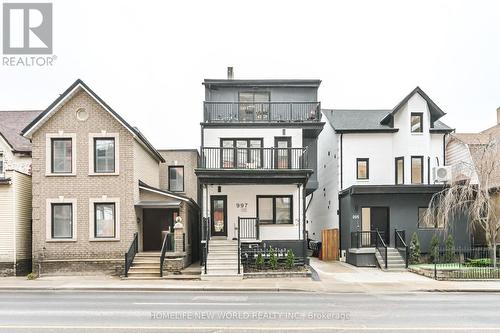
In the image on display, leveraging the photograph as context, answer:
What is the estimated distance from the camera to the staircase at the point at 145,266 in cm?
2095

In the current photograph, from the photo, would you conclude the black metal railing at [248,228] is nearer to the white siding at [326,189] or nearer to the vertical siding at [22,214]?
the white siding at [326,189]

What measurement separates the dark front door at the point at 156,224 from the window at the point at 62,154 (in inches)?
184

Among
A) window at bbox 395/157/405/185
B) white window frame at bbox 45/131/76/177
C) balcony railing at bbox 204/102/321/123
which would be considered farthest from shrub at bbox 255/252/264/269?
window at bbox 395/157/405/185

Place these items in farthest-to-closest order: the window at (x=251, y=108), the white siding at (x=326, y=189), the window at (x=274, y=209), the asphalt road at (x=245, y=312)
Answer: the white siding at (x=326, y=189) < the window at (x=251, y=108) < the window at (x=274, y=209) < the asphalt road at (x=245, y=312)

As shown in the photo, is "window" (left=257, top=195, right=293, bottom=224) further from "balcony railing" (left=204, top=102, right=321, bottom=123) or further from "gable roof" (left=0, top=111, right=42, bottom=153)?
"gable roof" (left=0, top=111, right=42, bottom=153)

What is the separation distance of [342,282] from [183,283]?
6518 mm

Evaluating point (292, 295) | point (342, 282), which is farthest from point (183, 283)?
point (342, 282)

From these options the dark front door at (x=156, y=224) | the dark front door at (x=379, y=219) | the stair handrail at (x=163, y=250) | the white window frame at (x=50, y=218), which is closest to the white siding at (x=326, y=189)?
the dark front door at (x=379, y=219)

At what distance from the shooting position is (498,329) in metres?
10.3

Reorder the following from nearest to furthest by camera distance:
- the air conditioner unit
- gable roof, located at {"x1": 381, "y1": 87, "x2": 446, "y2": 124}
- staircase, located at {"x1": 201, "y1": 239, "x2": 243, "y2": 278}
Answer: staircase, located at {"x1": 201, "y1": 239, "x2": 243, "y2": 278}, the air conditioner unit, gable roof, located at {"x1": 381, "y1": 87, "x2": 446, "y2": 124}

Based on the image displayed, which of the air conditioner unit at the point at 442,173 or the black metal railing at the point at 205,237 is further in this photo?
the air conditioner unit at the point at 442,173

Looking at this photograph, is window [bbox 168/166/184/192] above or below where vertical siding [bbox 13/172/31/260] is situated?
above

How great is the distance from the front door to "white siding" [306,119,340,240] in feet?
27.2

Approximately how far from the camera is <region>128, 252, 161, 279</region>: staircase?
21.0m
